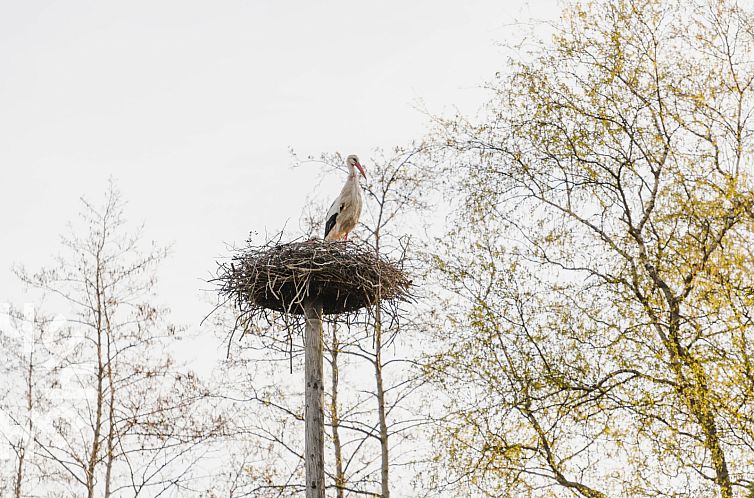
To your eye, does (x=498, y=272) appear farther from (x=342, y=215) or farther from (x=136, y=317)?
(x=136, y=317)

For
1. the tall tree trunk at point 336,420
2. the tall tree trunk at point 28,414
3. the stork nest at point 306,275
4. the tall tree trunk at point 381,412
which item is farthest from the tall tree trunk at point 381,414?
the tall tree trunk at point 28,414

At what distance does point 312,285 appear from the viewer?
6.29 meters

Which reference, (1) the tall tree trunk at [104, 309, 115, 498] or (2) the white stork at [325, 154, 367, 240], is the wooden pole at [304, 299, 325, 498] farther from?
(1) the tall tree trunk at [104, 309, 115, 498]

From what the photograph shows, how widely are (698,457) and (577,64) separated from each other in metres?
4.51

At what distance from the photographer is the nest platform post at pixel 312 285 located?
602 cm

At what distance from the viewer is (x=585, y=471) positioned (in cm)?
841

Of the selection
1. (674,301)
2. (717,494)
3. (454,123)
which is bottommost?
(717,494)

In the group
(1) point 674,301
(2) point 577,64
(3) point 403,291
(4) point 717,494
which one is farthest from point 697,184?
(3) point 403,291

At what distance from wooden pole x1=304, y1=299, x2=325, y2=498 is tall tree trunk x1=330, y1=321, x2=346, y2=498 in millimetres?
3215

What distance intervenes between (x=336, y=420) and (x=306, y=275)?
4.27 m

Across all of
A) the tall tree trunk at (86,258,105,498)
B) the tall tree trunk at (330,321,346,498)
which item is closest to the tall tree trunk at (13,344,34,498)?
the tall tree trunk at (86,258,105,498)

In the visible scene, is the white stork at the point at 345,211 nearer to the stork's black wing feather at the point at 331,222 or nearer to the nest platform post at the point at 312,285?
the stork's black wing feather at the point at 331,222

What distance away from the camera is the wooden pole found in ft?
19.6

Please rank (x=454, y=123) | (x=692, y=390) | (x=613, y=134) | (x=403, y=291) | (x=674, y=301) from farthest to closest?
(x=454, y=123), (x=613, y=134), (x=674, y=301), (x=692, y=390), (x=403, y=291)
